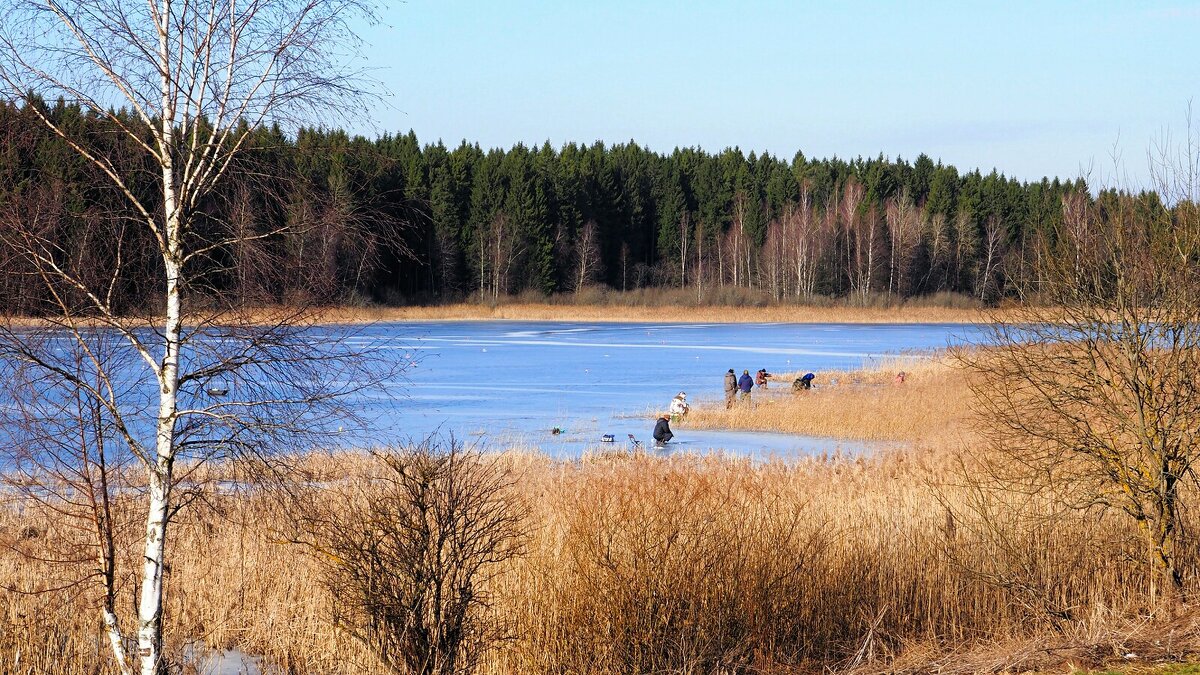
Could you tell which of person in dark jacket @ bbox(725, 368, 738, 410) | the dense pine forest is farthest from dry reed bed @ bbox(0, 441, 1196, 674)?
the dense pine forest

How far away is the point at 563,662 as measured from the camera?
8906 mm

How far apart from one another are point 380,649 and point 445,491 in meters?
1.22

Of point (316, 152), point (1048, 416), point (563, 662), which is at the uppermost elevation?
point (316, 152)

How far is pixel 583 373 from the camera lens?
3706cm

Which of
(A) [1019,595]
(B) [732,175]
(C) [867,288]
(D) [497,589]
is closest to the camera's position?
(D) [497,589]

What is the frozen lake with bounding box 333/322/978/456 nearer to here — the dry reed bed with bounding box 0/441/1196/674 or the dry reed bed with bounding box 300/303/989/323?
the dry reed bed with bounding box 0/441/1196/674

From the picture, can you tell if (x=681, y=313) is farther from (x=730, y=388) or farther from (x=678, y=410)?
(x=678, y=410)

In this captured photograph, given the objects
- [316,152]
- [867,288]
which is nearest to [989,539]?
[316,152]

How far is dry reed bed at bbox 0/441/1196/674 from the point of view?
892 cm

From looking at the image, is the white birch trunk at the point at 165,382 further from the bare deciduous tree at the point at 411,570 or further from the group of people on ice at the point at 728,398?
the group of people on ice at the point at 728,398

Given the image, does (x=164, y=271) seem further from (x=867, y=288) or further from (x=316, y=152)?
(x=867, y=288)

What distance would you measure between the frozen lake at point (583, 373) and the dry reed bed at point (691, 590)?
7.30ft

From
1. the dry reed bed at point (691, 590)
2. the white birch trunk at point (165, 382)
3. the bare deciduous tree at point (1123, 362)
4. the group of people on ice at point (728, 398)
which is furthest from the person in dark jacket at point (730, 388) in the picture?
the white birch trunk at point (165, 382)

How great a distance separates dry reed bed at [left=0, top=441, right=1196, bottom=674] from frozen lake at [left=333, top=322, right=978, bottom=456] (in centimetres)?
223
